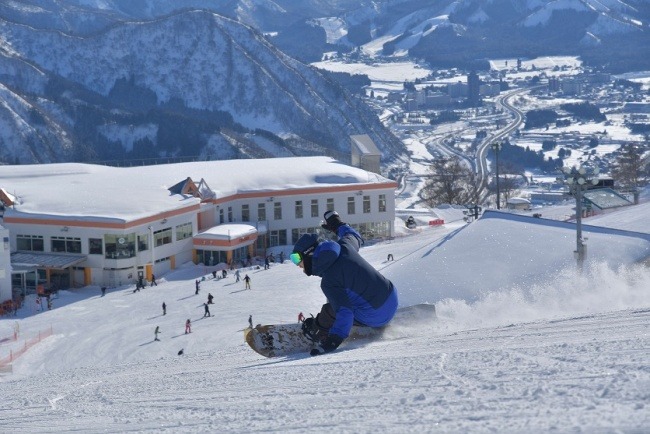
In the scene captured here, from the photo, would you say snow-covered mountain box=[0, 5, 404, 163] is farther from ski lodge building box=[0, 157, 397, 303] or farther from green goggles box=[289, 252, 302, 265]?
green goggles box=[289, 252, 302, 265]

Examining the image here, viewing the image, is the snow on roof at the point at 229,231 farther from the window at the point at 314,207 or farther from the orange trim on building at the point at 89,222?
the window at the point at 314,207

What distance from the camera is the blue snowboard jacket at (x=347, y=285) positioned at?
10.9m

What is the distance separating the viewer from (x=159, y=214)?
3806cm

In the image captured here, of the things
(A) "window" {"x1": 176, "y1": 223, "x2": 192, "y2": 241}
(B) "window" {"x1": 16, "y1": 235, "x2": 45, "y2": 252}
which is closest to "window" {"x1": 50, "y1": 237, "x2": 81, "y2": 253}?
(B) "window" {"x1": 16, "y1": 235, "x2": 45, "y2": 252}

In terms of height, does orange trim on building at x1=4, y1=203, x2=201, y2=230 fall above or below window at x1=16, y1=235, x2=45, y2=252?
above

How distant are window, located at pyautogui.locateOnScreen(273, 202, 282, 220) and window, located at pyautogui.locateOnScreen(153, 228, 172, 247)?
22.3 feet

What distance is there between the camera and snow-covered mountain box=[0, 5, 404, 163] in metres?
101

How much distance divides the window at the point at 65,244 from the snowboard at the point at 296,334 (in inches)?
984

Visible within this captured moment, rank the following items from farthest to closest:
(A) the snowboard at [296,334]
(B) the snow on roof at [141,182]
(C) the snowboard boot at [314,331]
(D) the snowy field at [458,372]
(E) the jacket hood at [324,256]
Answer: (B) the snow on roof at [141,182], (A) the snowboard at [296,334], (C) the snowboard boot at [314,331], (E) the jacket hood at [324,256], (D) the snowy field at [458,372]

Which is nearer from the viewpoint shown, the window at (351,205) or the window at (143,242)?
the window at (143,242)

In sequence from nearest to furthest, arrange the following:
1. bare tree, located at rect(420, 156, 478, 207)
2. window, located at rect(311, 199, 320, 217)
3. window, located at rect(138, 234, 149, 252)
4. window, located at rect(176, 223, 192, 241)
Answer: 1. window, located at rect(138, 234, 149, 252)
2. window, located at rect(176, 223, 192, 241)
3. window, located at rect(311, 199, 320, 217)
4. bare tree, located at rect(420, 156, 478, 207)

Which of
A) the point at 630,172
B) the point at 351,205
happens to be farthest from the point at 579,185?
the point at 630,172

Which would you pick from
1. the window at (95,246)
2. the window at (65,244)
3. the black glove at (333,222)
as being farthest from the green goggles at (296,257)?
the window at (65,244)

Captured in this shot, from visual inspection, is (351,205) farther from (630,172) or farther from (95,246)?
(630,172)
